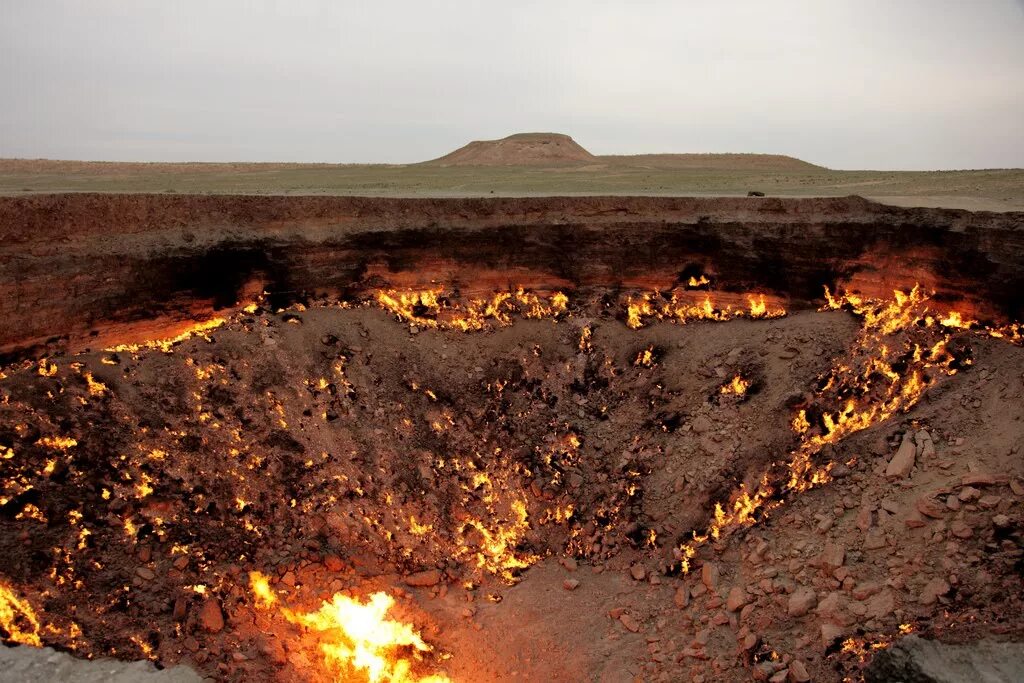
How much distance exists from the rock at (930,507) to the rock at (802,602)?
5.82 feet

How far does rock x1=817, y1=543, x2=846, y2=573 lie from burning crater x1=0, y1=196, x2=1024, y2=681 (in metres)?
0.04

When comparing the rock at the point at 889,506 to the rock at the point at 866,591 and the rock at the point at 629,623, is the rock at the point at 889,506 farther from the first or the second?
the rock at the point at 629,623

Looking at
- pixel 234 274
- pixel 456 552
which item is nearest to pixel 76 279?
pixel 234 274

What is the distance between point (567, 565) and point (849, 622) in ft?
13.3

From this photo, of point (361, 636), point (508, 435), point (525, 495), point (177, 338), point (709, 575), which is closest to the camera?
point (361, 636)

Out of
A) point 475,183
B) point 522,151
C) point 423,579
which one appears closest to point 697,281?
point 423,579

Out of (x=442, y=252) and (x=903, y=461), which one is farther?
(x=442, y=252)

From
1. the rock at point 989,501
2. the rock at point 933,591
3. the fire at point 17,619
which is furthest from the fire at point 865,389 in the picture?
the fire at point 17,619

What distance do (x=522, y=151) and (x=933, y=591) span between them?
98.6 feet

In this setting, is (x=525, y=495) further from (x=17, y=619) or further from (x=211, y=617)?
(x=17, y=619)

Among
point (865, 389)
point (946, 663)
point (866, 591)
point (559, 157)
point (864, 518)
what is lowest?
point (946, 663)

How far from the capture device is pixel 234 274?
11641 millimetres

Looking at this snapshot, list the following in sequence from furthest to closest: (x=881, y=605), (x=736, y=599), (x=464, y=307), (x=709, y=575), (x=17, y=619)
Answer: (x=464, y=307) → (x=709, y=575) → (x=736, y=599) → (x=17, y=619) → (x=881, y=605)

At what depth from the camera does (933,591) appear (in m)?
7.60
